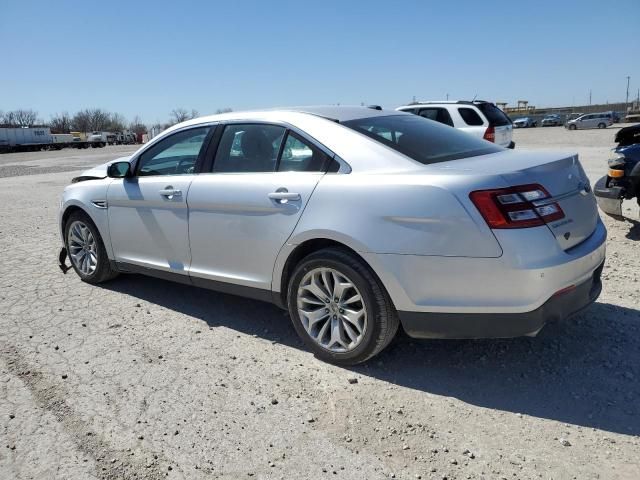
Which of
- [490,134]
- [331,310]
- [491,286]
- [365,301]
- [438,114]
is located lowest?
[331,310]

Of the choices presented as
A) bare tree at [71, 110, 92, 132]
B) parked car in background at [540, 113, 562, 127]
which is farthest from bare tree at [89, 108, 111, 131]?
parked car in background at [540, 113, 562, 127]

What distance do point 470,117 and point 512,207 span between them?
→ 976 centimetres

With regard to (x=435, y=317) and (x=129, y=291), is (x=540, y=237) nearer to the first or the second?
(x=435, y=317)

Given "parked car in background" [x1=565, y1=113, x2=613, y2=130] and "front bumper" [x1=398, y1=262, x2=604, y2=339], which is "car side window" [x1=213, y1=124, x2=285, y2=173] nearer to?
"front bumper" [x1=398, y1=262, x2=604, y2=339]

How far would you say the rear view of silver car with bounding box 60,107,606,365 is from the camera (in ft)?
9.21

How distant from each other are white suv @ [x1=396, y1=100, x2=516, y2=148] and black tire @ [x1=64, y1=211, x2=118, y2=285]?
8.43 meters

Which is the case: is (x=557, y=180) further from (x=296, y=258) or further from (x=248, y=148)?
(x=248, y=148)

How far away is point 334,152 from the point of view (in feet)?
11.1

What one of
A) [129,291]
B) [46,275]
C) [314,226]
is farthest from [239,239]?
[46,275]

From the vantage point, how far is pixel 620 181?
6.02 m

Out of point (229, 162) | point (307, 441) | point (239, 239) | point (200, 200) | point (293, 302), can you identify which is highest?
point (229, 162)

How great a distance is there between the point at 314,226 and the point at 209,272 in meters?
1.15

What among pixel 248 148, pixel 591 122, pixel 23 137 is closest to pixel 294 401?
pixel 248 148

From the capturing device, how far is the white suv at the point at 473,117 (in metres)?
11.6
